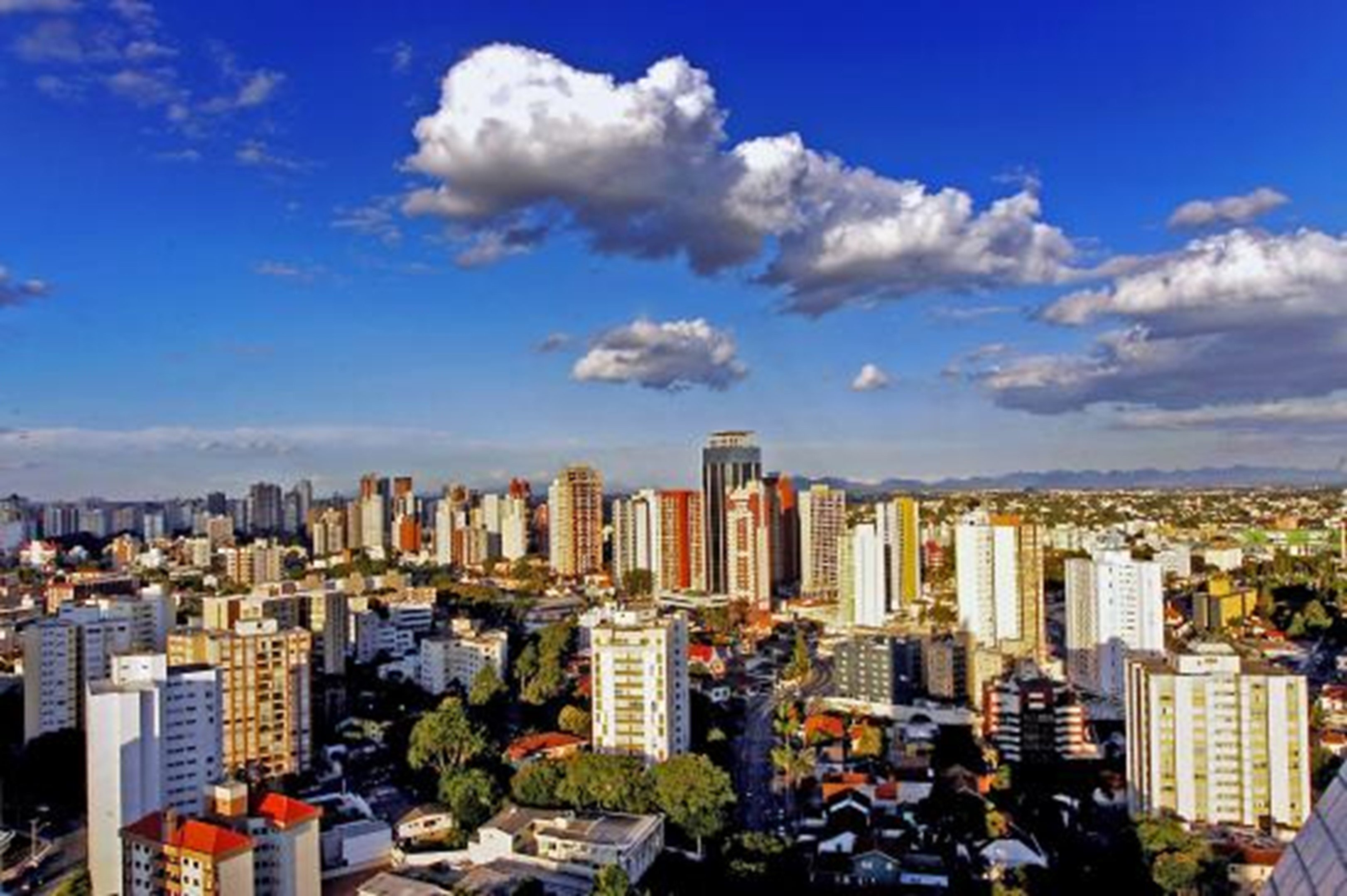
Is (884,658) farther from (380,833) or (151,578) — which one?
(151,578)

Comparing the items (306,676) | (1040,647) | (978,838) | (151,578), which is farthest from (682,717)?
(151,578)

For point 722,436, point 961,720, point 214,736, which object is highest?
point 722,436

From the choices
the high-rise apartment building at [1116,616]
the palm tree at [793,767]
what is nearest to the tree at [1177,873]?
the palm tree at [793,767]

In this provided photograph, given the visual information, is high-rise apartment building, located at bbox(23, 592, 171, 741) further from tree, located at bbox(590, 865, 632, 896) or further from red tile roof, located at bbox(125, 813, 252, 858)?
tree, located at bbox(590, 865, 632, 896)

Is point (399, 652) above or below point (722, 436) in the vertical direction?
below

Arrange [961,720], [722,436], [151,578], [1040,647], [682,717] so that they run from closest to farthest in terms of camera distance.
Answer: [682,717]
[961,720]
[1040,647]
[151,578]
[722,436]

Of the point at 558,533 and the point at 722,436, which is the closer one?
the point at 722,436

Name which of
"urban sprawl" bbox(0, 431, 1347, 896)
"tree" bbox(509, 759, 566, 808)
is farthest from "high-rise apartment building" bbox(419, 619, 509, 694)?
"tree" bbox(509, 759, 566, 808)

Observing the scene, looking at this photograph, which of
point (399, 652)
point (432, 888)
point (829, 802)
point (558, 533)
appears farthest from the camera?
point (558, 533)
